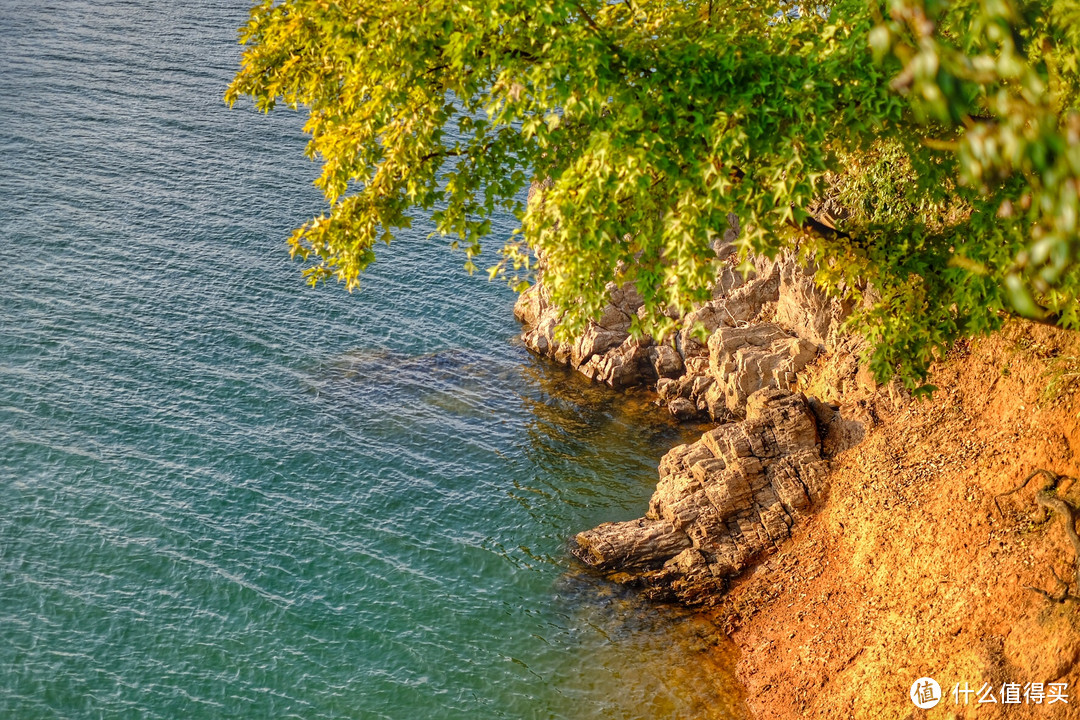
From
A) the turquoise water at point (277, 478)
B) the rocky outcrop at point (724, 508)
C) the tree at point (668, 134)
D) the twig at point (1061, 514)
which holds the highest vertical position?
the tree at point (668, 134)

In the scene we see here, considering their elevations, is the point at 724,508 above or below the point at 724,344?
below

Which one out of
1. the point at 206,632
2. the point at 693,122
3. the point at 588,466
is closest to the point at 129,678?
the point at 206,632

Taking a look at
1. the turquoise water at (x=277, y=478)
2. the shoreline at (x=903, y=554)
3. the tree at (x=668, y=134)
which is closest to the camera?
the tree at (x=668, y=134)

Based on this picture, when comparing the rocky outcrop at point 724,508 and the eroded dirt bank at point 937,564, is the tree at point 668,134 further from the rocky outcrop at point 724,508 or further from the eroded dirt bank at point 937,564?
the rocky outcrop at point 724,508

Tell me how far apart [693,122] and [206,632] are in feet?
68.6

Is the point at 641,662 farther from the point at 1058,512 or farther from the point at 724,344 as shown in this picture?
the point at 724,344

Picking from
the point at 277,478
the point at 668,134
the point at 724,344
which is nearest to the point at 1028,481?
the point at 668,134

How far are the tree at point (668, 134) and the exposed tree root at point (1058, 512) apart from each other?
452cm

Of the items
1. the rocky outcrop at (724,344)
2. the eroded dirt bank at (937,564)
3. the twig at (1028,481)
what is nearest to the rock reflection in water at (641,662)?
the eroded dirt bank at (937,564)

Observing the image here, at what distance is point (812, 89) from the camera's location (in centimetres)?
1505

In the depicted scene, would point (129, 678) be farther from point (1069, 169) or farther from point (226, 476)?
point (1069, 169)

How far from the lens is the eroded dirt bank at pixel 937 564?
67.5 feet

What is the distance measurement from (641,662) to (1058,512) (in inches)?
460

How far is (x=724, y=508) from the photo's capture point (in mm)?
28562
